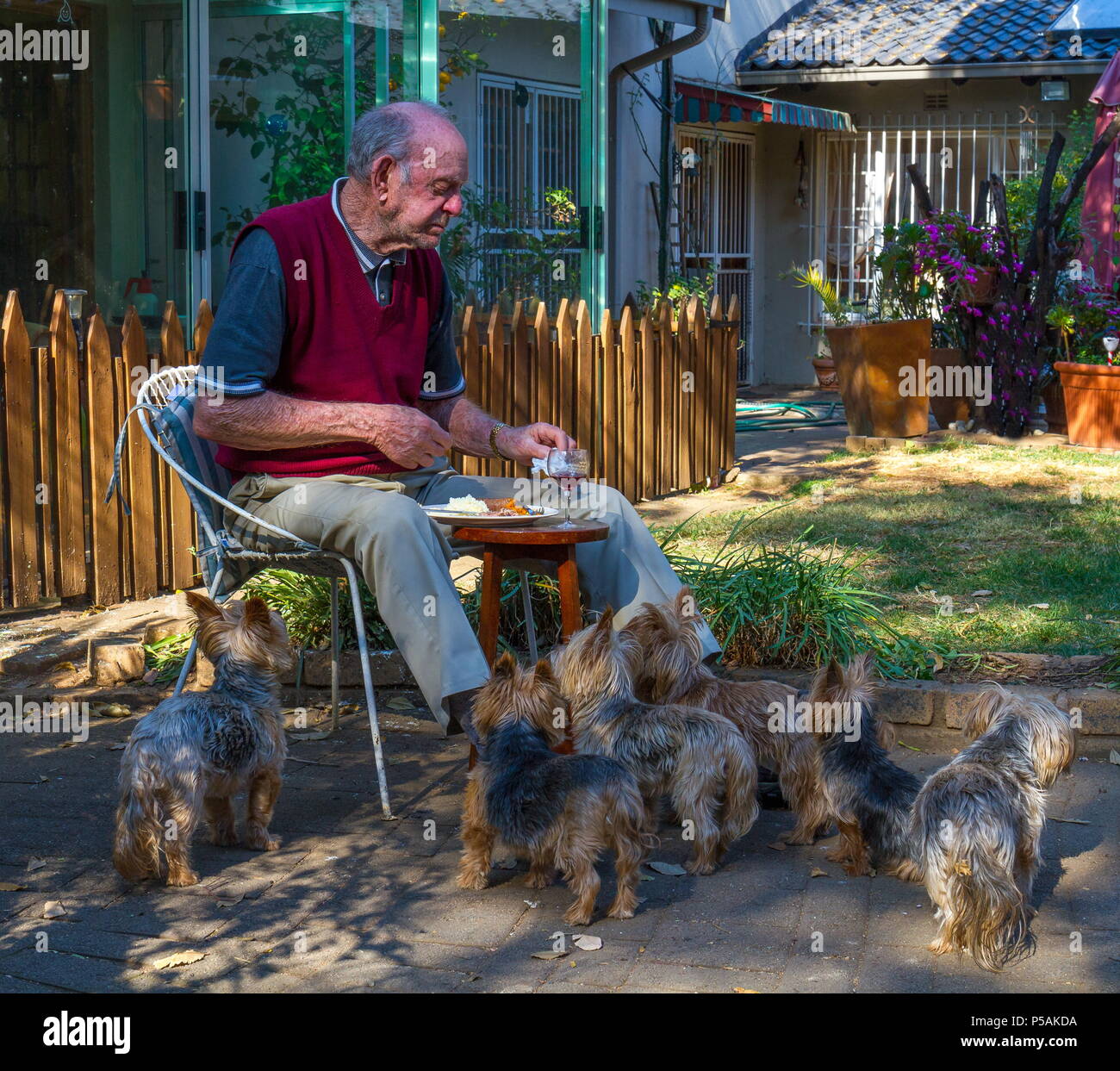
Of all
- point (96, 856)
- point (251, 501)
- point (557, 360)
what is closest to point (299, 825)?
point (96, 856)

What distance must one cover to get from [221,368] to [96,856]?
4.53ft

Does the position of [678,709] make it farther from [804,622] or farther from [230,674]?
[804,622]

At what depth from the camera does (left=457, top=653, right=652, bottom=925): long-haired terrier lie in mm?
3436

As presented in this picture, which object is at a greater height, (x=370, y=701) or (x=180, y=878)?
(x=370, y=701)

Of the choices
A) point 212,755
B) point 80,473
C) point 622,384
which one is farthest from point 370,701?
point 622,384

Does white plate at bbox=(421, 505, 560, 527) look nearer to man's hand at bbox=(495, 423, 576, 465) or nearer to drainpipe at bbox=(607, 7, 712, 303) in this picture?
man's hand at bbox=(495, 423, 576, 465)

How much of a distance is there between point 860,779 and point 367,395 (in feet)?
6.04

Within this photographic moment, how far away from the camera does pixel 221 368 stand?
417cm

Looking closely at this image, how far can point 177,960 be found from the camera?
10.7 feet

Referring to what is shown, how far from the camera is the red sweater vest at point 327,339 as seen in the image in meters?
4.35

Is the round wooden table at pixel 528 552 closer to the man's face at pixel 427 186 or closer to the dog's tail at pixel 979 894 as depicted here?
the man's face at pixel 427 186

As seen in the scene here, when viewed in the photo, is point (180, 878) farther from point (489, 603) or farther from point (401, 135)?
point (401, 135)

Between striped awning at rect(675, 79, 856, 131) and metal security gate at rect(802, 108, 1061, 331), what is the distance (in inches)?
58.9

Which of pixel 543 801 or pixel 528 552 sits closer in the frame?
pixel 543 801
